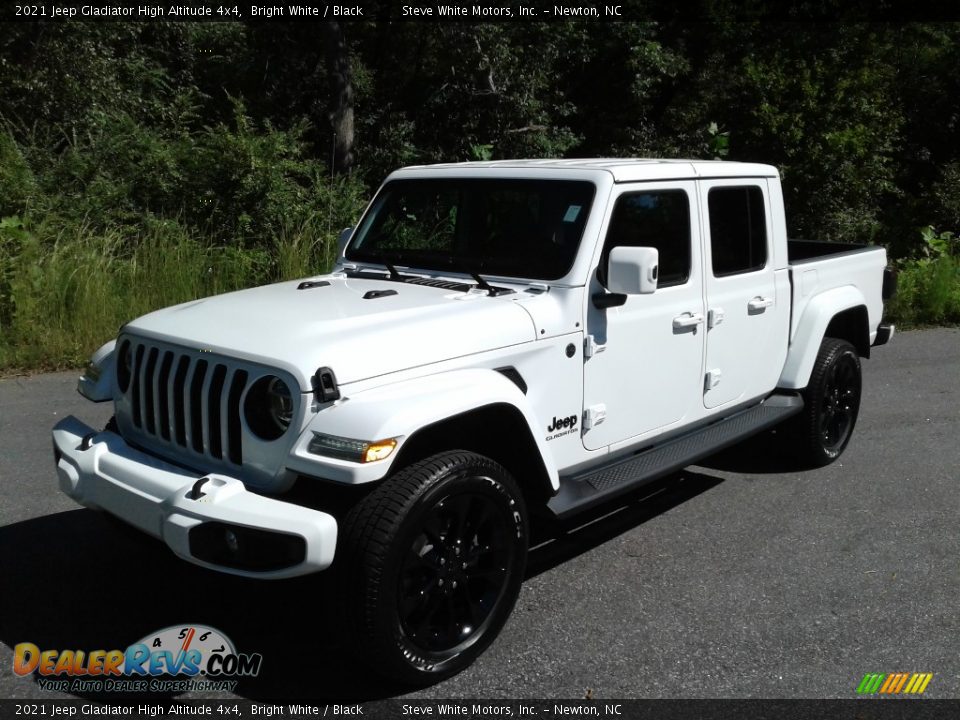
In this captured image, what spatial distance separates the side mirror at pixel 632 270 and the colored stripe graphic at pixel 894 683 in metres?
1.72

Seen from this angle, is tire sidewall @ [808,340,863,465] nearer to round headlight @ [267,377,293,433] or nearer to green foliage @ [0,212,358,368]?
round headlight @ [267,377,293,433]

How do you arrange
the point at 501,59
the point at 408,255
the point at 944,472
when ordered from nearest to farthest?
the point at 408,255
the point at 944,472
the point at 501,59

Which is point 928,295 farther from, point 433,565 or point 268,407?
point 268,407

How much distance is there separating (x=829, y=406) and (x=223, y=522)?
13.2 feet

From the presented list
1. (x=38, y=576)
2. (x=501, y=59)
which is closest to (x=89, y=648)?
(x=38, y=576)

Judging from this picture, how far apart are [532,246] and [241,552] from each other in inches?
76.4

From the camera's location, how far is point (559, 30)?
53.1 feet

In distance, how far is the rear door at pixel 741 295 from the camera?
4793 mm

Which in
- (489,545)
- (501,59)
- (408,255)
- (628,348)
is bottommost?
(489,545)

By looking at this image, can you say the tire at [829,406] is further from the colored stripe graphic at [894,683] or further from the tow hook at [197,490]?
the tow hook at [197,490]

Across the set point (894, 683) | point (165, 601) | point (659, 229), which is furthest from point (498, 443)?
point (894, 683)

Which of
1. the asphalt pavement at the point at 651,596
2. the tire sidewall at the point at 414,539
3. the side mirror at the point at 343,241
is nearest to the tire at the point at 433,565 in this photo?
the tire sidewall at the point at 414,539

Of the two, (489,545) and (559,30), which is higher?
(559,30)

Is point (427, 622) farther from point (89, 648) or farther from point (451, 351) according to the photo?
point (89, 648)
